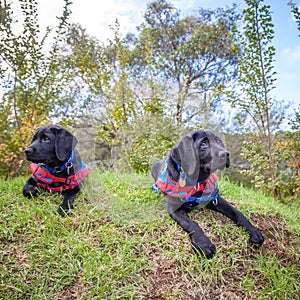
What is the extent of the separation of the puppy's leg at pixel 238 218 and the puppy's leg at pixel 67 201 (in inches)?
49.0

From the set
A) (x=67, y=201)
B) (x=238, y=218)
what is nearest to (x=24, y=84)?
(x=67, y=201)

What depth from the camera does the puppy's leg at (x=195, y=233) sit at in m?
1.74

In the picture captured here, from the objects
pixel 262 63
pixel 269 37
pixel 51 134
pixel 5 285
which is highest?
pixel 269 37

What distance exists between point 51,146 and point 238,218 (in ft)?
5.68

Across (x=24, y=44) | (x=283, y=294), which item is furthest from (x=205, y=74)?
(x=283, y=294)

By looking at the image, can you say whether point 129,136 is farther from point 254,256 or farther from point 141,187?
point 254,256

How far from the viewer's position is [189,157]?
1921 mm

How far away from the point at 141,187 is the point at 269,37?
2.75 m

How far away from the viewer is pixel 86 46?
6234mm

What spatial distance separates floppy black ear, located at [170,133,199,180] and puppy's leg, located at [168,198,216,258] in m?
0.32

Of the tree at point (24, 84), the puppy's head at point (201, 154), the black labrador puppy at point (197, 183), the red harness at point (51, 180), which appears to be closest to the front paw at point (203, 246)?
the black labrador puppy at point (197, 183)

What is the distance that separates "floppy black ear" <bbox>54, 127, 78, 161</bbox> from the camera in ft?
7.21

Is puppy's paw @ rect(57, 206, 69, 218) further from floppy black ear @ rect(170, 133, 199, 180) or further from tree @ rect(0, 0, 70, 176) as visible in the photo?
tree @ rect(0, 0, 70, 176)

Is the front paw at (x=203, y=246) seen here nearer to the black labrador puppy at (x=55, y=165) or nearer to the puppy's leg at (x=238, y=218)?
the puppy's leg at (x=238, y=218)
